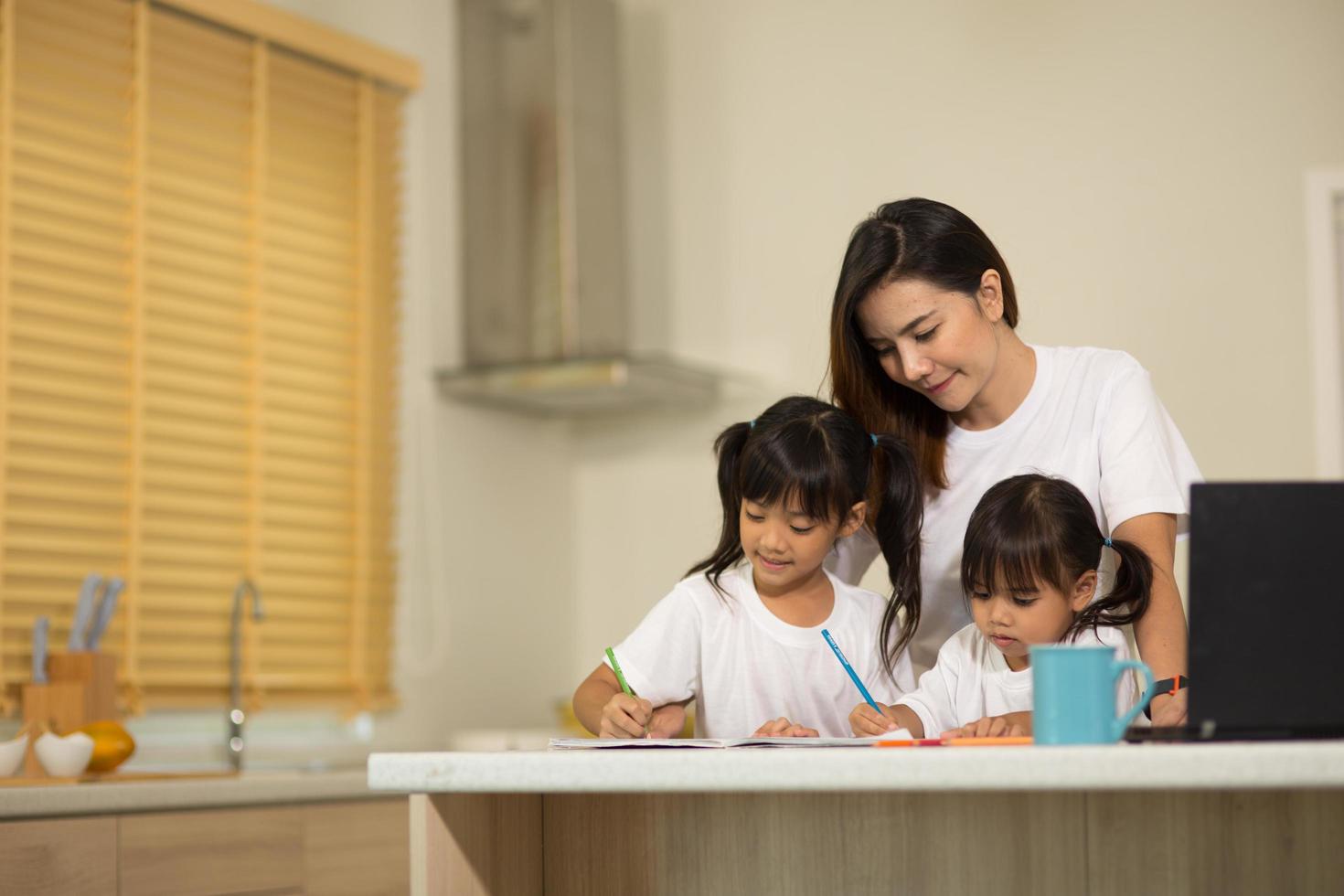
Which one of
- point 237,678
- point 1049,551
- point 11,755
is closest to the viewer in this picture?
point 1049,551

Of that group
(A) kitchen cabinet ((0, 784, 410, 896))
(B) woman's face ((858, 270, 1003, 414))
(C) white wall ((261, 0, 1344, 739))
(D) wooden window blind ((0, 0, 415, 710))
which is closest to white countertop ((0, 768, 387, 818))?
(A) kitchen cabinet ((0, 784, 410, 896))

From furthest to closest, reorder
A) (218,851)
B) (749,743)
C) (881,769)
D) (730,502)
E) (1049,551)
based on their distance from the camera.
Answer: (218,851), (730,502), (1049,551), (749,743), (881,769)

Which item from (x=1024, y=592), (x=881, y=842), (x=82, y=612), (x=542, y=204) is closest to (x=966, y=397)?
(x=1024, y=592)

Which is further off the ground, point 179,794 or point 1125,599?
point 1125,599

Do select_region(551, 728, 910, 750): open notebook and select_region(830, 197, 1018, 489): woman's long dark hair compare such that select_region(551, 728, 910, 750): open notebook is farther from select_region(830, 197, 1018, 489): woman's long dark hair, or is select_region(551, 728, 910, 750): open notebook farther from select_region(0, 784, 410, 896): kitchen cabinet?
select_region(0, 784, 410, 896): kitchen cabinet

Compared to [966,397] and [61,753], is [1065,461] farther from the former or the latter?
[61,753]

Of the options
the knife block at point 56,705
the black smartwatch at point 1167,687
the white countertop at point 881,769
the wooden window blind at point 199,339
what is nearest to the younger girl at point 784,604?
the black smartwatch at point 1167,687

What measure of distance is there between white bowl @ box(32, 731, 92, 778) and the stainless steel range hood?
57.8 inches

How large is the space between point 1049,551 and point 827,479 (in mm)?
294

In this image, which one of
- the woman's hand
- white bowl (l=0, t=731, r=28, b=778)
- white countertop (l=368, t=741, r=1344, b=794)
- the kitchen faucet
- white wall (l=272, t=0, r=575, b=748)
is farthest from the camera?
white wall (l=272, t=0, r=575, b=748)

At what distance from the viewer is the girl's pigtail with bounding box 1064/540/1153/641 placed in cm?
158

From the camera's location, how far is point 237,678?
9.74 feet

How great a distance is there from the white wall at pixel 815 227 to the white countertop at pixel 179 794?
0.91 metres

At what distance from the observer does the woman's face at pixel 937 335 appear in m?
1.75
